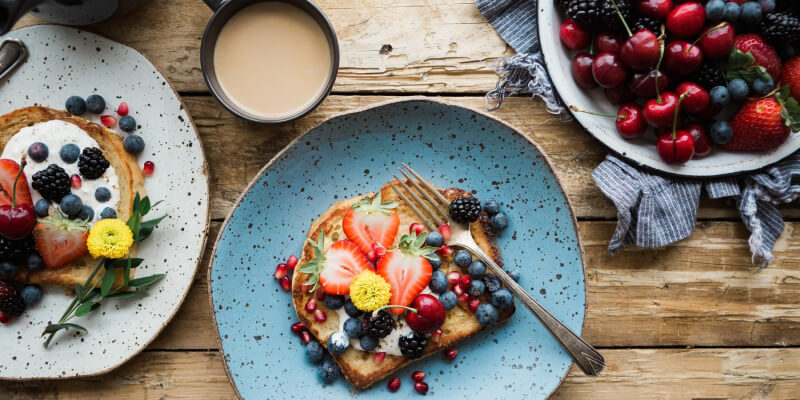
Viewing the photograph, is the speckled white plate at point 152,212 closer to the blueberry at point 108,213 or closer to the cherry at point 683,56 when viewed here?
the blueberry at point 108,213

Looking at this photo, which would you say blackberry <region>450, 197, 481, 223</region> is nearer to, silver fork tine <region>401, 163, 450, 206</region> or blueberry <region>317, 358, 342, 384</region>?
silver fork tine <region>401, 163, 450, 206</region>

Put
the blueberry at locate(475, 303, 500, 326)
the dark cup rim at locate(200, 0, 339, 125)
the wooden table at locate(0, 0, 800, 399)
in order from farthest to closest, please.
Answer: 1. the wooden table at locate(0, 0, 800, 399)
2. the blueberry at locate(475, 303, 500, 326)
3. the dark cup rim at locate(200, 0, 339, 125)

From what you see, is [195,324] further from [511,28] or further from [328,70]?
[511,28]

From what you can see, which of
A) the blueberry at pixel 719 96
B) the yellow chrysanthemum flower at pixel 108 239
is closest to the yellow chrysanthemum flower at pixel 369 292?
the yellow chrysanthemum flower at pixel 108 239

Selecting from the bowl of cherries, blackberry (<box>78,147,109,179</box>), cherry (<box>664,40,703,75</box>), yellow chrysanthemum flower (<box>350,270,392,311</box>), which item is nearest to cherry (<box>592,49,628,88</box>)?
the bowl of cherries

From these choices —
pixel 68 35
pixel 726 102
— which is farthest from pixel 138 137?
pixel 726 102

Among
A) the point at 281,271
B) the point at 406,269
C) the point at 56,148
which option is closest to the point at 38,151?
the point at 56,148
